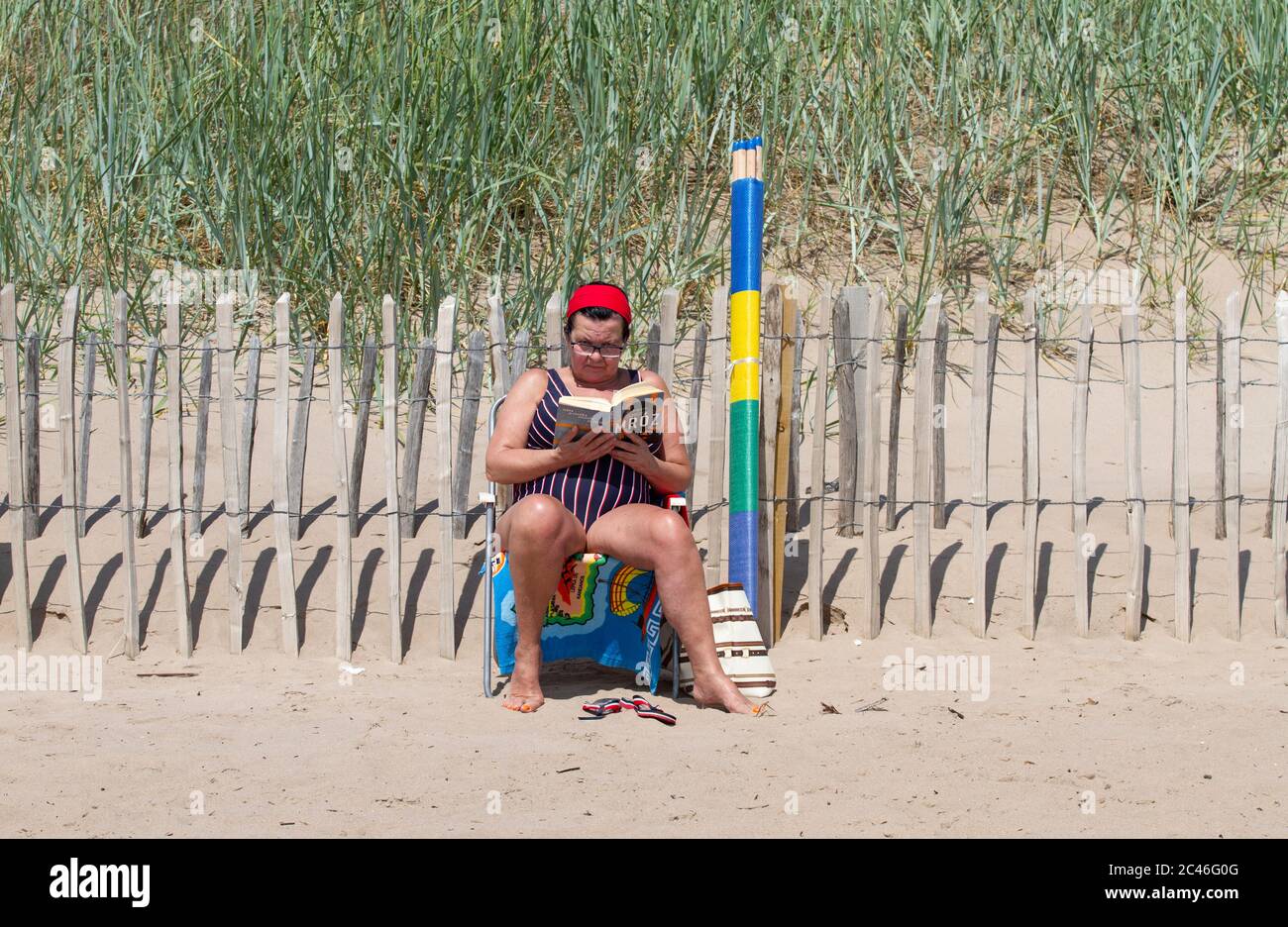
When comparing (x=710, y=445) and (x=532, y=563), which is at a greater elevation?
(x=710, y=445)

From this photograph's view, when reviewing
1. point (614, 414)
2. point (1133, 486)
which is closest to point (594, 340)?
point (614, 414)

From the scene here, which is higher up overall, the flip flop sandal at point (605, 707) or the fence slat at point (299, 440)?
the fence slat at point (299, 440)

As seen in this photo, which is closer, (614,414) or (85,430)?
(614,414)

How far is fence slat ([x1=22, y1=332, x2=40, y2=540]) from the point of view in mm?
4430

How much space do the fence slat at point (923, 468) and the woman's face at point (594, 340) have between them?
1.01 meters

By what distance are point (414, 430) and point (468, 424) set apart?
193 mm

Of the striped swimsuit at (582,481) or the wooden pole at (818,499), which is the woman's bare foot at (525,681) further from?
the wooden pole at (818,499)

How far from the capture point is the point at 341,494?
4.30 metres

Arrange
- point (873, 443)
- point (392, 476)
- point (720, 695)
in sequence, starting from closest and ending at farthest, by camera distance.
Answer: point (720, 695), point (392, 476), point (873, 443)

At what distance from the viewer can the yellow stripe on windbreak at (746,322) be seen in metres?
4.15

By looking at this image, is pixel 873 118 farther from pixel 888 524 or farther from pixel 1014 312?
pixel 888 524

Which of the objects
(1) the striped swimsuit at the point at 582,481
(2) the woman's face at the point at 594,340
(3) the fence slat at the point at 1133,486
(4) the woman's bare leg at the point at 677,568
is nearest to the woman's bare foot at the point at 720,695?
(4) the woman's bare leg at the point at 677,568

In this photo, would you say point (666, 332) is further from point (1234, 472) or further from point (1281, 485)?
point (1281, 485)

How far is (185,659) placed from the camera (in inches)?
170
